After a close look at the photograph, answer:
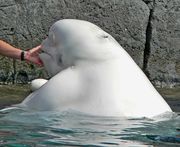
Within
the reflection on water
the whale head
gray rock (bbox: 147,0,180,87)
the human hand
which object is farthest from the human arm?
gray rock (bbox: 147,0,180,87)

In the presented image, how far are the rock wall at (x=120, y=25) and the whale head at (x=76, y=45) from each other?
4086 millimetres

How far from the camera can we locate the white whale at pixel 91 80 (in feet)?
16.8

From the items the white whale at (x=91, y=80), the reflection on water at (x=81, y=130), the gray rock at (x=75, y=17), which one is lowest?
the reflection on water at (x=81, y=130)

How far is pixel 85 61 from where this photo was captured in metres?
5.38

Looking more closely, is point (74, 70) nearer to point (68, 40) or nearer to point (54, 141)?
point (68, 40)

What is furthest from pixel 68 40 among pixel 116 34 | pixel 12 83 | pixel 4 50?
pixel 116 34

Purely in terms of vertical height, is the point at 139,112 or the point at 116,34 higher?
the point at 116,34

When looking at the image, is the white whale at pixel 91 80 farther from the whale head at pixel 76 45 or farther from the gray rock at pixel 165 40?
the gray rock at pixel 165 40

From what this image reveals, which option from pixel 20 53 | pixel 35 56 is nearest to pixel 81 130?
pixel 35 56

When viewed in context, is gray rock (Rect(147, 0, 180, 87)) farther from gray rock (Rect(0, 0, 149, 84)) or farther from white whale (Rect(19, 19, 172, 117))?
white whale (Rect(19, 19, 172, 117))

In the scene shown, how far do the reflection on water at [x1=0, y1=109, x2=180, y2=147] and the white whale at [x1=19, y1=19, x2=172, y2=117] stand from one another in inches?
3.8

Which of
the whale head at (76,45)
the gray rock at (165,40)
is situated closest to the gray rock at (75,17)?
the gray rock at (165,40)

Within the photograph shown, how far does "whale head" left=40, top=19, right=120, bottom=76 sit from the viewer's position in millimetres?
5410

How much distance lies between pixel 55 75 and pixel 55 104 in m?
0.32
